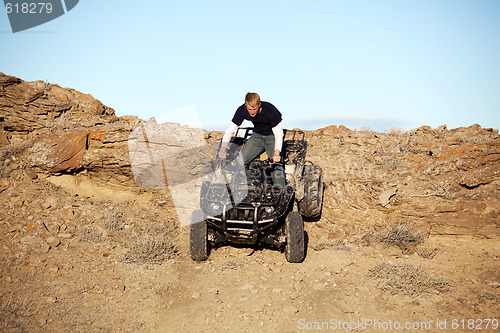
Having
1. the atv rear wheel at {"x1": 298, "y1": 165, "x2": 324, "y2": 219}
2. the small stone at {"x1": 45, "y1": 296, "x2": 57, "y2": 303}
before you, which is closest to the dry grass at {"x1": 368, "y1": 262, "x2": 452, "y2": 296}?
the atv rear wheel at {"x1": 298, "y1": 165, "x2": 324, "y2": 219}

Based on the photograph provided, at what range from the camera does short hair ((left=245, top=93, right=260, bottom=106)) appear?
21.2 ft

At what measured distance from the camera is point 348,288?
543 cm

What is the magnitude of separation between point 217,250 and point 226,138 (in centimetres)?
Result: 220

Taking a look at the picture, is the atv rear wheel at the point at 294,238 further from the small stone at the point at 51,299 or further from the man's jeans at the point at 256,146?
the small stone at the point at 51,299

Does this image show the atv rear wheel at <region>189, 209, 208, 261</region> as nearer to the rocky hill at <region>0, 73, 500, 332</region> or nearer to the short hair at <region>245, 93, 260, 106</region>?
the rocky hill at <region>0, 73, 500, 332</region>

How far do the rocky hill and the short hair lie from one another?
2612 millimetres

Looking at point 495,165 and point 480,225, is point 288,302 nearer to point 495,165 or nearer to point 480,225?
point 480,225

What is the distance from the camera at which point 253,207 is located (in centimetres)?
564

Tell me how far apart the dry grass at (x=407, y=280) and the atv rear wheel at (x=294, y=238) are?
118 centimetres

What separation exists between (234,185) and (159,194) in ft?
9.25

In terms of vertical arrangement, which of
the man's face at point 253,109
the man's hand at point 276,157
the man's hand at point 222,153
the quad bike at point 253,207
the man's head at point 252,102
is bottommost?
the quad bike at point 253,207

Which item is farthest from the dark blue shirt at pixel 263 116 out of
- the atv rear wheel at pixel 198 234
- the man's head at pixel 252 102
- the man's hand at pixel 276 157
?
the atv rear wheel at pixel 198 234

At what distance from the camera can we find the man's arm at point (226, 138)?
22.1 feet

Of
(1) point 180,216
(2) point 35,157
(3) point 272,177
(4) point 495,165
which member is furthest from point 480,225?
(2) point 35,157
